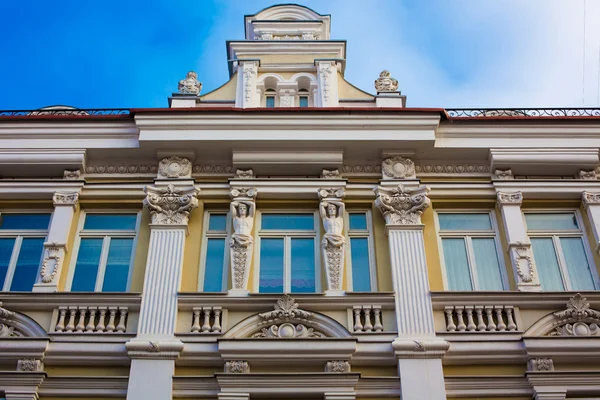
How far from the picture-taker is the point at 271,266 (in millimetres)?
12734

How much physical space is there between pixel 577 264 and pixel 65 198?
8507 mm

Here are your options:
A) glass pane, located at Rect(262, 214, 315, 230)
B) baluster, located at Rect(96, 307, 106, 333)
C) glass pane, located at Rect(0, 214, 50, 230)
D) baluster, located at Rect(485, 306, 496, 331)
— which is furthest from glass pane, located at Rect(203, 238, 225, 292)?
baluster, located at Rect(485, 306, 496, 331)

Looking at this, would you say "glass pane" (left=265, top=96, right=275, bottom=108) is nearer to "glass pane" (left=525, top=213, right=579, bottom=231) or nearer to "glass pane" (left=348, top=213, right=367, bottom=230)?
"glass pane" (left=348, top=213, right=367, bottom=230)

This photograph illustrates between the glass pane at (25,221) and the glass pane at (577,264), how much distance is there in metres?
8.64

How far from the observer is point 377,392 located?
10.9 meters

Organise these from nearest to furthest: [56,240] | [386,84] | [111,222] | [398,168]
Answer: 1. [56,240]
2. [111,222]
3. [398,168]
4. [386,84]

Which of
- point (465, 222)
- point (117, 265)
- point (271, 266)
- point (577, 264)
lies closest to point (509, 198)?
point (465, 222)

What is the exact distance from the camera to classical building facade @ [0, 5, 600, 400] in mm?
11148

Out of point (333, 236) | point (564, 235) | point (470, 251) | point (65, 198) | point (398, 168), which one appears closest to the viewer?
point (333, 236)

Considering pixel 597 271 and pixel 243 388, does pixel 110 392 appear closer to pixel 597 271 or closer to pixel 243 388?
pixel 243 388

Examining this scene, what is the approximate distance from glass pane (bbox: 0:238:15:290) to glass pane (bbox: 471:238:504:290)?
756 centimetres

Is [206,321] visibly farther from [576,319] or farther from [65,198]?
[576,319]

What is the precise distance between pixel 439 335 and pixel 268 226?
3.50 metres

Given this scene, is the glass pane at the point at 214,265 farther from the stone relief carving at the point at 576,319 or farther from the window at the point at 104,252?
the stone relief carving at the point at 576,319
